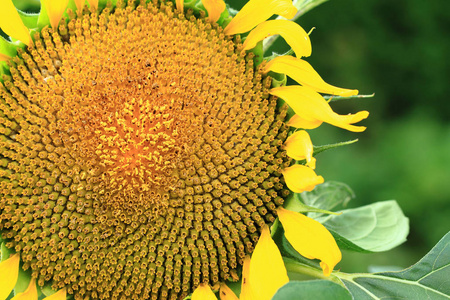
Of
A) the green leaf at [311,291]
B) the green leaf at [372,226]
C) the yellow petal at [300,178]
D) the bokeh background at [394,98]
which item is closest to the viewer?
the green leaf at [311,291]

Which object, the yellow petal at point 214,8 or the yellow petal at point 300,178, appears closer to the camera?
the yellow petal at point 300,178

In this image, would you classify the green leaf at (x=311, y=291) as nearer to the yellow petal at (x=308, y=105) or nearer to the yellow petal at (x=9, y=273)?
the yellow petal at (x=308, y=105)

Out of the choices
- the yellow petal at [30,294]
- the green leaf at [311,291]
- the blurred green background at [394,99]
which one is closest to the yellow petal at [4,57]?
the yellow petal at [30,294]

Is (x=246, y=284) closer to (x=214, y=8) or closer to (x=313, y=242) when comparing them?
(x=313, y=242)

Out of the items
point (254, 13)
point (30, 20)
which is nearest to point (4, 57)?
point (30, 20)

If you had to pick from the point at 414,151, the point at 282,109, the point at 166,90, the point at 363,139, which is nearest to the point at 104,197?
the point at 166,90
